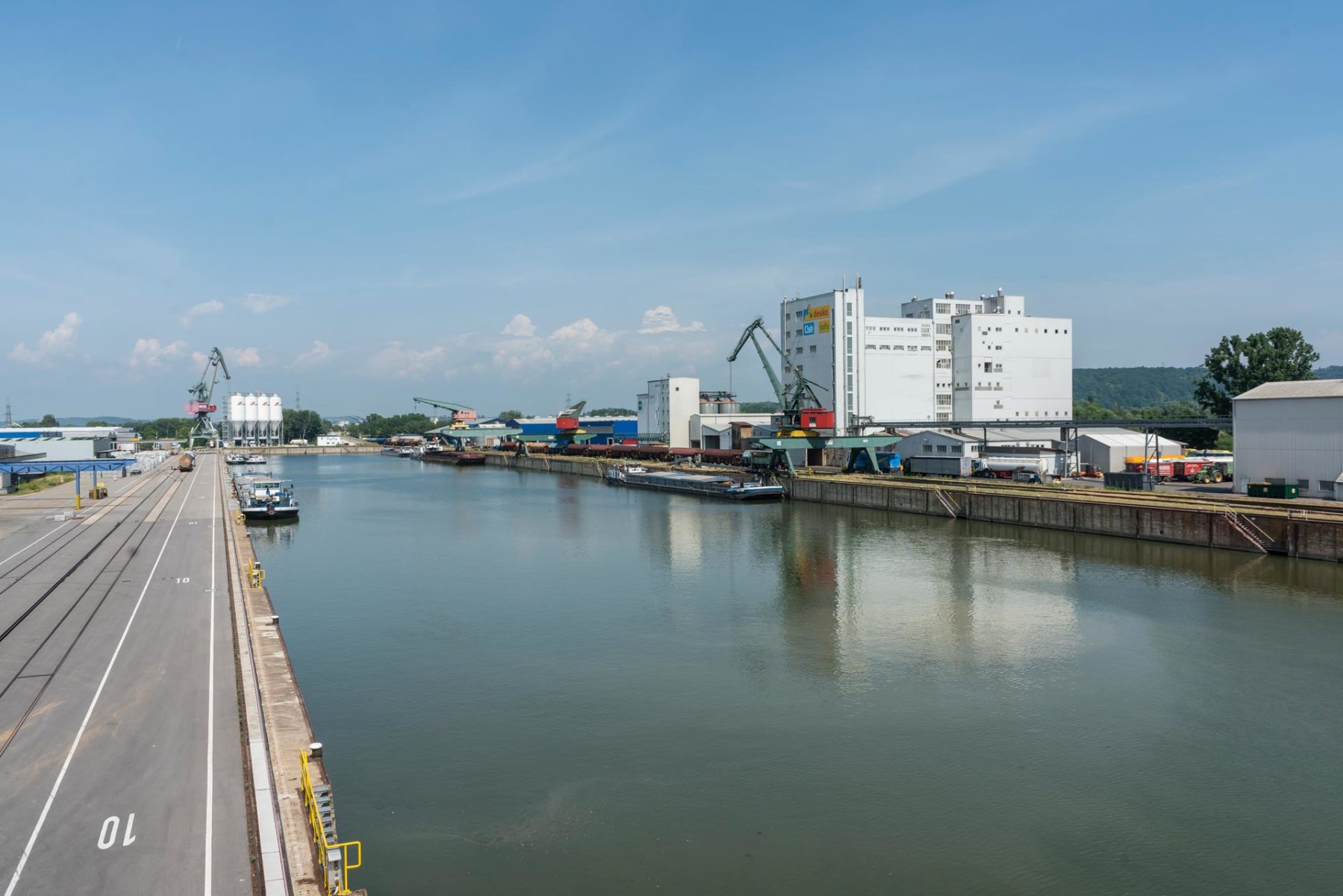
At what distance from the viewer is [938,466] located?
52094 mm

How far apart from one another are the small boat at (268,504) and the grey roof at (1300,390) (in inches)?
1773

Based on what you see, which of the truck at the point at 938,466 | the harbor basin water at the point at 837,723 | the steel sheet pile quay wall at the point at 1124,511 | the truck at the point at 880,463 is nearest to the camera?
the harbor basin water at the point at 837,723

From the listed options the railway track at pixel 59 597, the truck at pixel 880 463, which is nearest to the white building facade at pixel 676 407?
the truck at pixel 880 463

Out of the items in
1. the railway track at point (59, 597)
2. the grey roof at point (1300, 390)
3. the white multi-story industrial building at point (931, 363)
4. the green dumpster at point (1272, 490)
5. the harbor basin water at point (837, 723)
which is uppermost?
the white multi-story industrial building at point (931, 363)

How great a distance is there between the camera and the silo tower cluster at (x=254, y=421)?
160 metres

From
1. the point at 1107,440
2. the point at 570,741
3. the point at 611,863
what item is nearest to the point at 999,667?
the point at 570,741

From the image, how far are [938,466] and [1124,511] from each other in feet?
62.4

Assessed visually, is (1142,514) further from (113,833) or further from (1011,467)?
(113,833)

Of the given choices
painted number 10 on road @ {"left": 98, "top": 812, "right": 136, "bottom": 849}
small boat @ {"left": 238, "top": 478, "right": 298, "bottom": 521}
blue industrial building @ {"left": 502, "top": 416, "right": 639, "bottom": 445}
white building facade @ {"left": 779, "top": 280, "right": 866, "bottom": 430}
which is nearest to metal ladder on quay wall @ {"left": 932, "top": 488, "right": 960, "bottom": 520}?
A: white building facade @ {"left": 779, "top": 280, "right": 866, "bottom": 430}

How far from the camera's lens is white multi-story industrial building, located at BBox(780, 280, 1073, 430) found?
64.8 metres

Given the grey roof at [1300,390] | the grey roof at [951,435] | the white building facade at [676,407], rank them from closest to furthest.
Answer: the grey roof at [1300,390], the grey roof at [951,435], the white building facade at [676,407]

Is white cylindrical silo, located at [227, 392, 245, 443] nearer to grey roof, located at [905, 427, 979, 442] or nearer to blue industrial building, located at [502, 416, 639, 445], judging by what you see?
blue industrial building, located at [502, 416, 639, 445]

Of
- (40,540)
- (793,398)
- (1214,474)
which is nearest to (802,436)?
(793,398)

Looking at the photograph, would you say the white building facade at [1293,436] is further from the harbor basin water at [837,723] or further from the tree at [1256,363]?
the tree at [1256,363]
